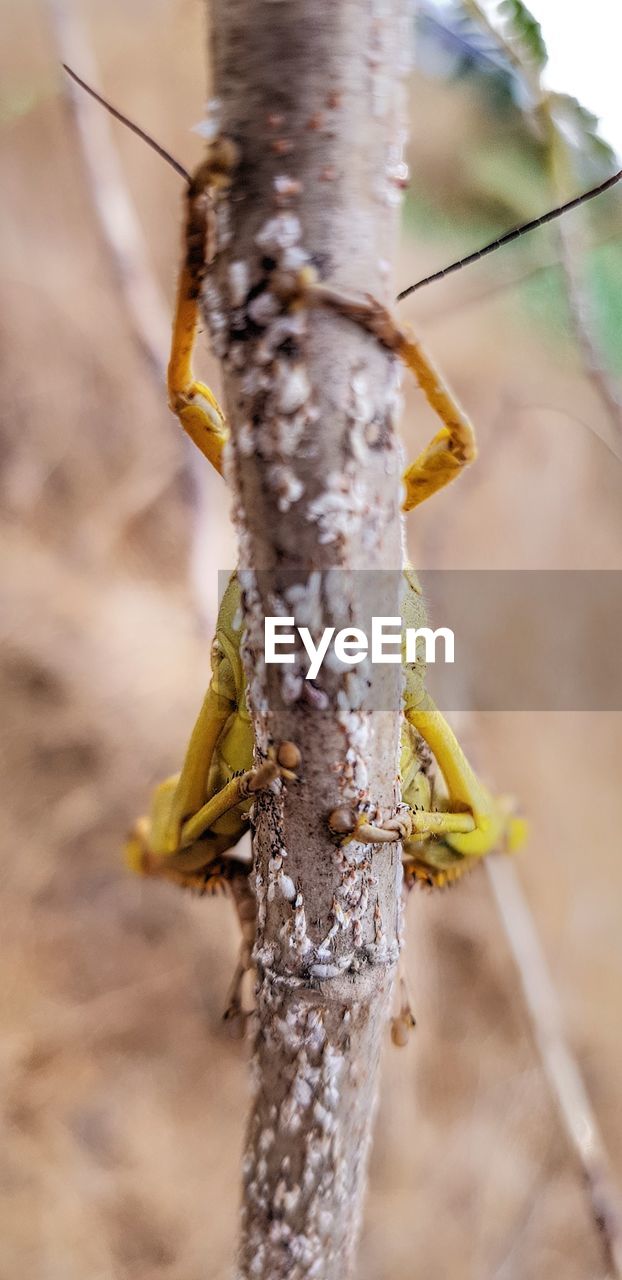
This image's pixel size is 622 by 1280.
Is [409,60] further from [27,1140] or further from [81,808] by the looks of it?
[27,1140]

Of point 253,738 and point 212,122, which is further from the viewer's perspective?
point 253,738

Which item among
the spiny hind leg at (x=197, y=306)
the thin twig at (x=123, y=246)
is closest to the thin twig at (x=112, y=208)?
the thin twig at (x=123, y=246)

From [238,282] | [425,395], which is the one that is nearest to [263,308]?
[238,282]

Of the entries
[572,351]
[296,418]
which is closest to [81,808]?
[296,418]

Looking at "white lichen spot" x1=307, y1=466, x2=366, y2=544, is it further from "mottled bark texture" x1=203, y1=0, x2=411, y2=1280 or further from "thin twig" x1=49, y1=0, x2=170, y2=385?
"thin twig" x1=49, y1=0, x2=170, y2=385

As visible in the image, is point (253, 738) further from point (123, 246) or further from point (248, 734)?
point (123, 246)

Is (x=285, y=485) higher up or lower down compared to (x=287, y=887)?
higher up


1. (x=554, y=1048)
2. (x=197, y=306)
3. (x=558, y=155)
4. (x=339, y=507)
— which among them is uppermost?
(x=558, y=155)

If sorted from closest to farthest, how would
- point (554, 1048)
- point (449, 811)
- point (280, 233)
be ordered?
point (280, 233) → point (449, 811) → point (554, 1048)
